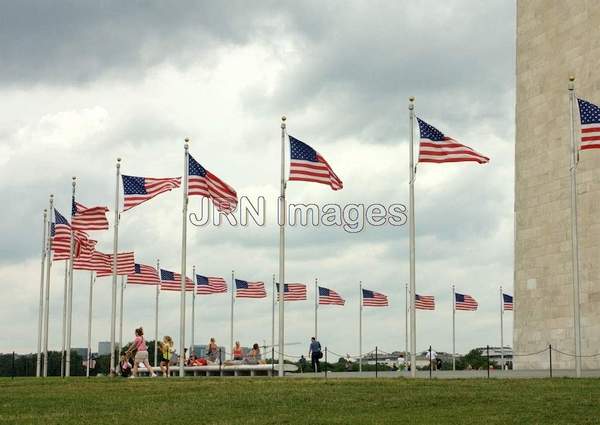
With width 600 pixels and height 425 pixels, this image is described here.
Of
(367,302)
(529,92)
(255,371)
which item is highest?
(529,92)

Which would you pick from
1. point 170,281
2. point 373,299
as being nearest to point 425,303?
point 373,299

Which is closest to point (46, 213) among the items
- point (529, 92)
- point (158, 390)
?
point (529, 92)

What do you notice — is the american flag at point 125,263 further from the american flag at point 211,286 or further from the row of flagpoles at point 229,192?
the american flag at point 211,286

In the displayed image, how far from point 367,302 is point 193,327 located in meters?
18.4

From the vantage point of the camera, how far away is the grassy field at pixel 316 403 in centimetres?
2041

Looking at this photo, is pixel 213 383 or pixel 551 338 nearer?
pixel 213 383

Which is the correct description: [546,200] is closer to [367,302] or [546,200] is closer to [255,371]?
[255,371]

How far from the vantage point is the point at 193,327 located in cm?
7850

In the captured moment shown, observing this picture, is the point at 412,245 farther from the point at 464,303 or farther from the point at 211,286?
the point at 464,303

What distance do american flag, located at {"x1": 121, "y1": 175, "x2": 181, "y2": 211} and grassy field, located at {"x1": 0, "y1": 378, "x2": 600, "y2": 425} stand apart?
13.4 m

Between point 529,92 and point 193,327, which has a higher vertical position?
point 529,92

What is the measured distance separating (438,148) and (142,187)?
14.0 metres

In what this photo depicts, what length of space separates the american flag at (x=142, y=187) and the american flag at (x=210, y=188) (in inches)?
31.9

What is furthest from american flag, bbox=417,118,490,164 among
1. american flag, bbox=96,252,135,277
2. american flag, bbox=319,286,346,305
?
american flag, bbox=319,286,346,305
